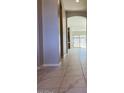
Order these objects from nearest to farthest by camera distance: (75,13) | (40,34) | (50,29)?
(40,34), (50,29), (75,13)

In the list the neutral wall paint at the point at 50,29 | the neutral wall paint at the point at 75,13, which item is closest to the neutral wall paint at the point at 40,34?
the neutral wall paint at the point at 50,29

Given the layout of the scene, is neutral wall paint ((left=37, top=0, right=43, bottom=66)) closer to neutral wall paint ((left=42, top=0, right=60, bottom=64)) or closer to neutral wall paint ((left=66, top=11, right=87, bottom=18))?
neutral wall paint ((left=42, top=0, right=60, bottom=64))

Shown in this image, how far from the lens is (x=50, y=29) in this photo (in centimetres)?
539

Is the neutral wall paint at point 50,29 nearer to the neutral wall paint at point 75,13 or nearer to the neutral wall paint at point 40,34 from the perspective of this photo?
the neutral wall paint at point 40,34

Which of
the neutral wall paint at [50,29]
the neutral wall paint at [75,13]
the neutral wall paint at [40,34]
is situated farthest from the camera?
the neutral wall paint at [75,13]

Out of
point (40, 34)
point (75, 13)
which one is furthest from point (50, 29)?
point (75, 13)

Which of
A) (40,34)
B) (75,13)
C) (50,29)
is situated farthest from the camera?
(75,13)

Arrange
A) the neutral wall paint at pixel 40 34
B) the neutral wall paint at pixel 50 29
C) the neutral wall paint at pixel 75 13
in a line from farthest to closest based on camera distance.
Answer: the neutral wall paint at pixel 75 13
the neutral wall paint at pixel 50 29
the neutral wall paint at pixel 40 34

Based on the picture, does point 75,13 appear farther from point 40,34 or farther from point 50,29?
point 40,34

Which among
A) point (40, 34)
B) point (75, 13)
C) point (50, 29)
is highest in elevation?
point (75, 13)

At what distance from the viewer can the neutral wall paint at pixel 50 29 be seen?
17.6ft
